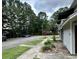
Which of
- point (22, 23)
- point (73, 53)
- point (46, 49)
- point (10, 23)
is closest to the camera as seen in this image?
point (73, 53)

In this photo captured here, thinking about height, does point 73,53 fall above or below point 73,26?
below

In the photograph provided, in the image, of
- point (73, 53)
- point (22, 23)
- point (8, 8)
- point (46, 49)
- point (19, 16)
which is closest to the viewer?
point (73, 53)

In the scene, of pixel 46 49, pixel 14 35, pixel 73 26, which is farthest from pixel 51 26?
pixel 73 26

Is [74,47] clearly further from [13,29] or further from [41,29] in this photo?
[13,29]

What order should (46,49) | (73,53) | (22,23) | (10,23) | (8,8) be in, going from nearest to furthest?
(73,53) < (46,49) < (8,8) < (10,23) < (22,23)

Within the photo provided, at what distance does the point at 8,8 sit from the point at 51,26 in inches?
145

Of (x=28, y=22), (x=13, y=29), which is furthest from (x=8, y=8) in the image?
(x=28, y=22)

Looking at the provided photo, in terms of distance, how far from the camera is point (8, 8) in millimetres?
11570

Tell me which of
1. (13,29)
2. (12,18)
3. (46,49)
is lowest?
(46,49)

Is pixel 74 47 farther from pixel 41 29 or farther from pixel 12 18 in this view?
pixel 12 18

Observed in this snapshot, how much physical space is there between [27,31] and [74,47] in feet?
35.1

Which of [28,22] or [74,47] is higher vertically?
[28,22]

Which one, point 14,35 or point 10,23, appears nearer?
point 10,23

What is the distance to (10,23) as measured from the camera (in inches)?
485
